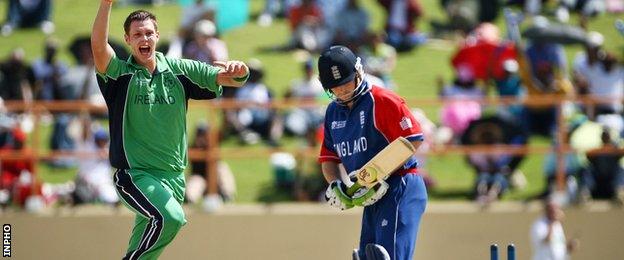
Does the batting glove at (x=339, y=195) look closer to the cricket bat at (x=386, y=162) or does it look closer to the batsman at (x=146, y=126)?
the cricket bat at (x=386, y=162)

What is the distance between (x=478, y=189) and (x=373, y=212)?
265 inches

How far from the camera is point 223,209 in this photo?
14.4 meters

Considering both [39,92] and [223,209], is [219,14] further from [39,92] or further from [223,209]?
[223,209]

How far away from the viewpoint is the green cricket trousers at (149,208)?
8.28 m

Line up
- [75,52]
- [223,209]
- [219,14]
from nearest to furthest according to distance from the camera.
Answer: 1. [223,209]
2. [75,52]
3. [219,14]

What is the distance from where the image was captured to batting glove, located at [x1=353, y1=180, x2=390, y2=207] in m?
8.38

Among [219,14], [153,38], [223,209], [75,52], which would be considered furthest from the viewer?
[219,14]

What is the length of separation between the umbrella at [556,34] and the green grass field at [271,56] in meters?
0.90

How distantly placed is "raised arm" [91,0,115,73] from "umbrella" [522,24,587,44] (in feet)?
36.0

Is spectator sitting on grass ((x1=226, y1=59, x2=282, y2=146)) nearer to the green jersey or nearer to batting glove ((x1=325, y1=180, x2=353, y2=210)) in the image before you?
batting glove ((x1=325, y1=180, x2=353, y2=210))

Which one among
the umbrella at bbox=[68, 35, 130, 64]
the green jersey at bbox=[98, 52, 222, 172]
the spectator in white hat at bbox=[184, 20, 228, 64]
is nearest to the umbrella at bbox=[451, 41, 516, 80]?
the spectator in white hat at bbox=[184, 20, 228, 64]

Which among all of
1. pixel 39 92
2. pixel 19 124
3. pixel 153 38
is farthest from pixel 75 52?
pixel 153 38

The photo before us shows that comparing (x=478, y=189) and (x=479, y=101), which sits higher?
(x=479, y=101)

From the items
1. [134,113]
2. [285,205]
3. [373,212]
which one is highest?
[134,113]
